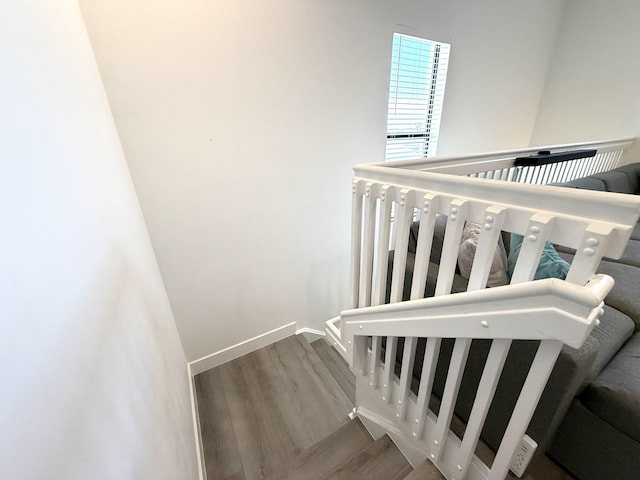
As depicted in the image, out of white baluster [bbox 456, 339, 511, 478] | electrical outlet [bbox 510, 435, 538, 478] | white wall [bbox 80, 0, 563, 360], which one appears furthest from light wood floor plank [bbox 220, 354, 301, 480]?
electrical outlet [bbox 510, 435, 538, 478]

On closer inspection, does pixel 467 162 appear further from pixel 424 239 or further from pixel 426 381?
pixel 426 381

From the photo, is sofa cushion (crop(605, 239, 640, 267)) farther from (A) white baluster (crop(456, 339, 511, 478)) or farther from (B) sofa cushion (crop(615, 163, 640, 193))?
(A) white baluster (crop(456, 339, 511, 478))

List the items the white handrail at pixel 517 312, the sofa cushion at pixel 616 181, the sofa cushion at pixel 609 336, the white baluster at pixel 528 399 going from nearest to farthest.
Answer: the white handrail at pixel 517 312 → the white baluster at pixel 528 399 → the sofa cushion at pixel 609 336 → the sofa cushion at pixel 616 181

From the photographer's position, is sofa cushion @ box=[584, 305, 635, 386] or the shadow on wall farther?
the shadow on wall

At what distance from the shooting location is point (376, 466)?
1380 mm

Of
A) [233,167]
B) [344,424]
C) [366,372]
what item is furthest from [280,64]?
[344,424]

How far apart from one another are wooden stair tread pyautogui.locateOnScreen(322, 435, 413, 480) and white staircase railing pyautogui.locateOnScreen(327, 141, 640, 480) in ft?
0.22

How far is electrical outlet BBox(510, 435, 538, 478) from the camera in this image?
958 millimetres

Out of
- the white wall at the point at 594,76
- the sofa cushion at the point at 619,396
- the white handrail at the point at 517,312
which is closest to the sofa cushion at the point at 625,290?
the sofa cushion at the point at 619,396

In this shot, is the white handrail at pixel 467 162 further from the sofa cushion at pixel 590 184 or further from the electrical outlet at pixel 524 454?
the electrical outlet at pixel 524 454

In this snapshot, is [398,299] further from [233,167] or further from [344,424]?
[233,167]

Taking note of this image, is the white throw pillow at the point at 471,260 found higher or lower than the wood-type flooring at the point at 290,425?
higher

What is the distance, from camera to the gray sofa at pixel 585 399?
90 cm

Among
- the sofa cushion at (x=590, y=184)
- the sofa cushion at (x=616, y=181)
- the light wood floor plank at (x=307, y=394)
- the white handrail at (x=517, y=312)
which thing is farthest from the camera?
the sofa cushion at (x=616, y=181)
